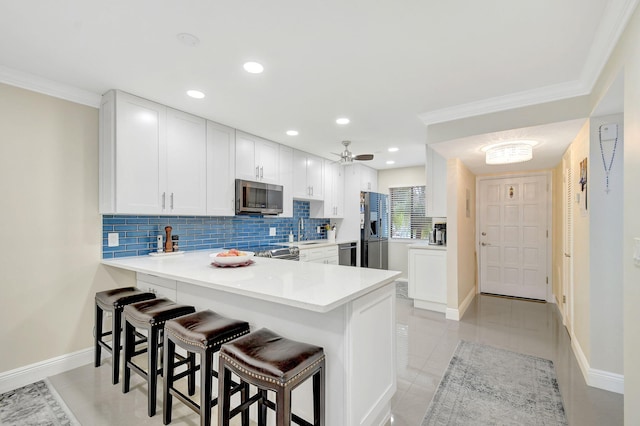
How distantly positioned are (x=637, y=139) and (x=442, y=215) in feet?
9.11

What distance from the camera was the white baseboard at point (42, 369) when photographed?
7.64 ft

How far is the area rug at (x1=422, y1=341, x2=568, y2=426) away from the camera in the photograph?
6.54 feet

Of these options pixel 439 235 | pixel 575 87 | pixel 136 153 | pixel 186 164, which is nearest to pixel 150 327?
pixel 136 153

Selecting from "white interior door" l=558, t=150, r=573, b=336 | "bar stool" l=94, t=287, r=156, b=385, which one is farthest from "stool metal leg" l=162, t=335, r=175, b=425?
"white interior door" l=558, t=150, r=573, b=336

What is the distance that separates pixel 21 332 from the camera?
241 cm

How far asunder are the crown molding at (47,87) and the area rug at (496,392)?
3.81 meters

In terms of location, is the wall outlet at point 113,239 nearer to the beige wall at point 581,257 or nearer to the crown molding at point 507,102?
the crown molding at point 507,102

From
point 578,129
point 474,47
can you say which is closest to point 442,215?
point 578,129

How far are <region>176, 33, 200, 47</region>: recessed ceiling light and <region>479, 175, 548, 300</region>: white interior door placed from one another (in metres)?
5.15

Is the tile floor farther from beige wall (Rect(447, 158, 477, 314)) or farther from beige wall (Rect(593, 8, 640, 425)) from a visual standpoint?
beige wall (Rect(593, 8, 640, 425))

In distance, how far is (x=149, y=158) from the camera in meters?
2.91

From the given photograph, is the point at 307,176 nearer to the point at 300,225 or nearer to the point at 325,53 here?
the point at 300,225

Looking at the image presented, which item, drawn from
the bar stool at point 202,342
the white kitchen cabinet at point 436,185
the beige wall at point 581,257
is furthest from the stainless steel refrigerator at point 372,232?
the bar stool at point 202,342

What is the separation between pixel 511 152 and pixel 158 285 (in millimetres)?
3690
